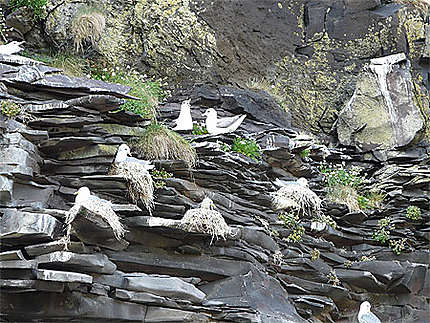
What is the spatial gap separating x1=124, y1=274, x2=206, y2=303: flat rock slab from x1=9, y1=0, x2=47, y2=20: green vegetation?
4685 millimetres

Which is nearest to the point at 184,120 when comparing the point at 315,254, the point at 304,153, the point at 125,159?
the point at 125,159

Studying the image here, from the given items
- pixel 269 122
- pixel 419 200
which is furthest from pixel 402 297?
pixel 269 122

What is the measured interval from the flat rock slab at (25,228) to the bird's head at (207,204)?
186cm

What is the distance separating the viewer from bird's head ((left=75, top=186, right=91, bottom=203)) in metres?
6.11

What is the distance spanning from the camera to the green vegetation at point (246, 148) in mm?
8578

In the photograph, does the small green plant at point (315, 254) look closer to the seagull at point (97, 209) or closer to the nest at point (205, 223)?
the nest at point (205, 223)

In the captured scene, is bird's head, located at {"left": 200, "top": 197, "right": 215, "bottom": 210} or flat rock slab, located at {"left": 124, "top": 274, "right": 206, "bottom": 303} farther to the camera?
bird's head, located at {"left": 200, "top": 197, "right": 215, "bottom": 210}

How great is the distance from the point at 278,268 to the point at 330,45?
555 cm

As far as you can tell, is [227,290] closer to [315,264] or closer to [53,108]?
[315,264]

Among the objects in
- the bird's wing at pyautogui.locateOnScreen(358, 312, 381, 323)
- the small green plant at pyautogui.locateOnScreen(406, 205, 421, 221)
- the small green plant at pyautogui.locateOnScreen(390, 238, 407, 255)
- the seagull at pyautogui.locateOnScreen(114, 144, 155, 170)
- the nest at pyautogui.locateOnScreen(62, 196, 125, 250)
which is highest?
the seagull at pyautogui.locateOnScreen(114, 144, 155, 170)

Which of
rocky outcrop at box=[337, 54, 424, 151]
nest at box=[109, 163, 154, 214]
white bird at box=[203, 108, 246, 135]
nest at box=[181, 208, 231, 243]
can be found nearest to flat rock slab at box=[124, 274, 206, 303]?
nest at box=[181, 208, 231, 243]

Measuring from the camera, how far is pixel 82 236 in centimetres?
595

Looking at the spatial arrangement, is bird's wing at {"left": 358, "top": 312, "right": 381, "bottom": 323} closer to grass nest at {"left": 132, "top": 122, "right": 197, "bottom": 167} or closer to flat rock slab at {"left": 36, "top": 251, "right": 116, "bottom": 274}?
grass nest at {"left": 132, "top": 122, "right": 197, "bottom": 167}

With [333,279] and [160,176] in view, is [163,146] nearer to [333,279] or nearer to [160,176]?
[160,176]
